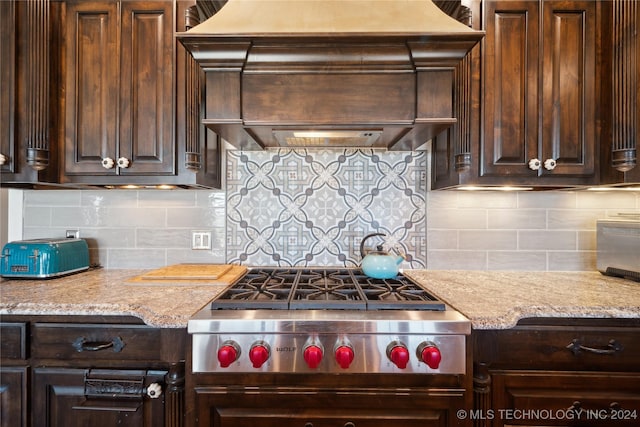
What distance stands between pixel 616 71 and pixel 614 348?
117cm

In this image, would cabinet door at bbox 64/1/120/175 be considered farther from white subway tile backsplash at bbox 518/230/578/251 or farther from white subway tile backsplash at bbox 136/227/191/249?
white subway tile backsplash at bbox 518/230/578/251

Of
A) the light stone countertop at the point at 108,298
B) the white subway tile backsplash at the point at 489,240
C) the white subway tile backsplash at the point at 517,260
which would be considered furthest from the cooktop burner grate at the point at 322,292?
the white subway tile backsplash at the point at 517,260

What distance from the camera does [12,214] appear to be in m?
1.79

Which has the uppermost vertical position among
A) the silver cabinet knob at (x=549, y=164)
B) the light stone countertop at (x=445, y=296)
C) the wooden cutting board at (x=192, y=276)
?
the silver cabinet knob at (x=549, y=164)

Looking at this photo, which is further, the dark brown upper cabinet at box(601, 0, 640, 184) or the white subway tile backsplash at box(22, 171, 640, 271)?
the white subway tile backsplash at box(22, 171, 640, 271)

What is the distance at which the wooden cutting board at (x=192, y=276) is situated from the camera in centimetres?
147

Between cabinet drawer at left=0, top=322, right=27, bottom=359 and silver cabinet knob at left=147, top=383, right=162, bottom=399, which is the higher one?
cabinet drawer at left=0, top=322, right=27, bottom=359

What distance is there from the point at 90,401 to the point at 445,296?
1.41 m

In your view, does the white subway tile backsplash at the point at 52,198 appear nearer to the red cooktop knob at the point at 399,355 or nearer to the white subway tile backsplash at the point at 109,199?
the white subway tile backsplash at the point at 109,199

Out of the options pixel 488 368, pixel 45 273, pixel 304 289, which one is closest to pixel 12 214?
pixel 45 273

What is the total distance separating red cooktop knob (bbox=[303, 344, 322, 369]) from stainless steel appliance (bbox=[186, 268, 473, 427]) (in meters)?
0.02

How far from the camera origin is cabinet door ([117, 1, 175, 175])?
4.83ft

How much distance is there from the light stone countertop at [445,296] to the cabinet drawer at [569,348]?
0.19 ft

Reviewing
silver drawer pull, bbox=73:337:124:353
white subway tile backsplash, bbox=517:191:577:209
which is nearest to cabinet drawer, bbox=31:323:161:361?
silver drawer pull, bbox=73:337:124:353
